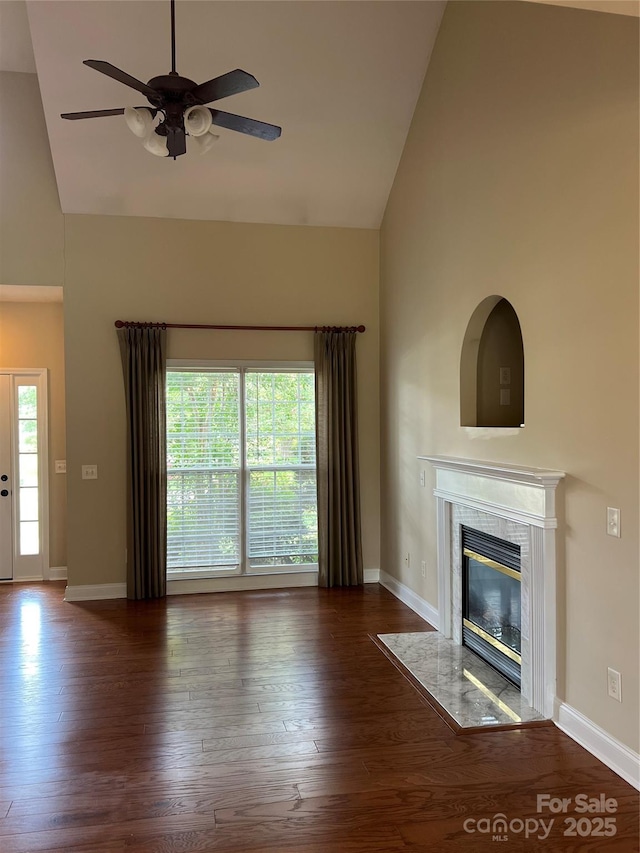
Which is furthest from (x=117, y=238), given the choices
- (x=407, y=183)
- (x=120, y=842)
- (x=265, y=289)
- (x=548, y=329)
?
(x=120, y=842)

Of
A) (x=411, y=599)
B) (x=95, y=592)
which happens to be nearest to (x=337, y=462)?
(x=411, y=599)

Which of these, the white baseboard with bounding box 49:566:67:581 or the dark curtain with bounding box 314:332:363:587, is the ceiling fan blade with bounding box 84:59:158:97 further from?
the white baseboard with bounding box 49:566:67:581

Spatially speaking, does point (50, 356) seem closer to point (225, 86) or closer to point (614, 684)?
point (225, 86)

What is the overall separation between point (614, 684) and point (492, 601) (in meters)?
1.20

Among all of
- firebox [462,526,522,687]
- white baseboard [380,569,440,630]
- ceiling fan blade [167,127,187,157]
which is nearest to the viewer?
ceiling fan blade [167,127,187,157]

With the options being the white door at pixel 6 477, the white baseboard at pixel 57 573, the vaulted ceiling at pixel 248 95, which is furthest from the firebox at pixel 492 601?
the white door at pixel 6 477

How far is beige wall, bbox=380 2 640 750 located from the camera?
9.20 feet

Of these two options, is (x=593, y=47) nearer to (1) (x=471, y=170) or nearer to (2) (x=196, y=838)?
(1) (x=471, y=170)

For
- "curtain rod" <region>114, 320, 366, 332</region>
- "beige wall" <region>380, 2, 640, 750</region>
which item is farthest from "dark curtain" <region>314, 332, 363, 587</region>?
"beige wall" <region>380, 2, 640, 750</region>

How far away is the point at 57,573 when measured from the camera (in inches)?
259

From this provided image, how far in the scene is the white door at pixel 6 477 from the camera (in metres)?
6.47

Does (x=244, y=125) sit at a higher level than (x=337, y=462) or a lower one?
higher

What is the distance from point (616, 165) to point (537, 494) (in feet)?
5.15

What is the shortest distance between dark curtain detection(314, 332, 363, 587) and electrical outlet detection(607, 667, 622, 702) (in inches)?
130
